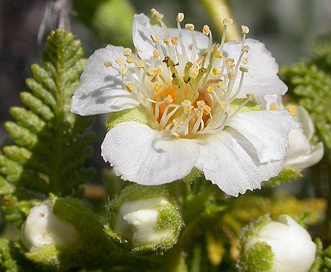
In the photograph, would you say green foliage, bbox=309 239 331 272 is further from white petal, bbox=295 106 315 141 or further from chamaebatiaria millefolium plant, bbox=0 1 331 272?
white petal, bbox=295 106 315 141

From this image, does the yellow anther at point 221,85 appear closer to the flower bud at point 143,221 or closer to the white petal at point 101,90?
the white petal at point 101,90

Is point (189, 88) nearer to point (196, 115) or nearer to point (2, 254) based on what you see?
point (196, 115)

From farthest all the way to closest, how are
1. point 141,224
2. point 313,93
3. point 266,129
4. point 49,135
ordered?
1. point 313,93
2. point 49,135
3. point 266,129
4. point 141,224

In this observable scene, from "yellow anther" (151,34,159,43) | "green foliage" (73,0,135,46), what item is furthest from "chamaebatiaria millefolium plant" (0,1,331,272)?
"green foliage" (73,0,135,46)

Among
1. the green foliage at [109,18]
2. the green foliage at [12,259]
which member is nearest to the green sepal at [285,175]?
the green foliage at [12,259]

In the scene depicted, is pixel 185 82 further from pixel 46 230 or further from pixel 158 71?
pixel 46 230

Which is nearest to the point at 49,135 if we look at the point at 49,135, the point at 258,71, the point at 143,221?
the point at 49,135

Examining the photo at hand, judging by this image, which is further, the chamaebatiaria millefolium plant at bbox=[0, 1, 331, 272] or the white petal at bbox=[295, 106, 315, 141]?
the white petal at bbox=[295, 106, 315, 141]
